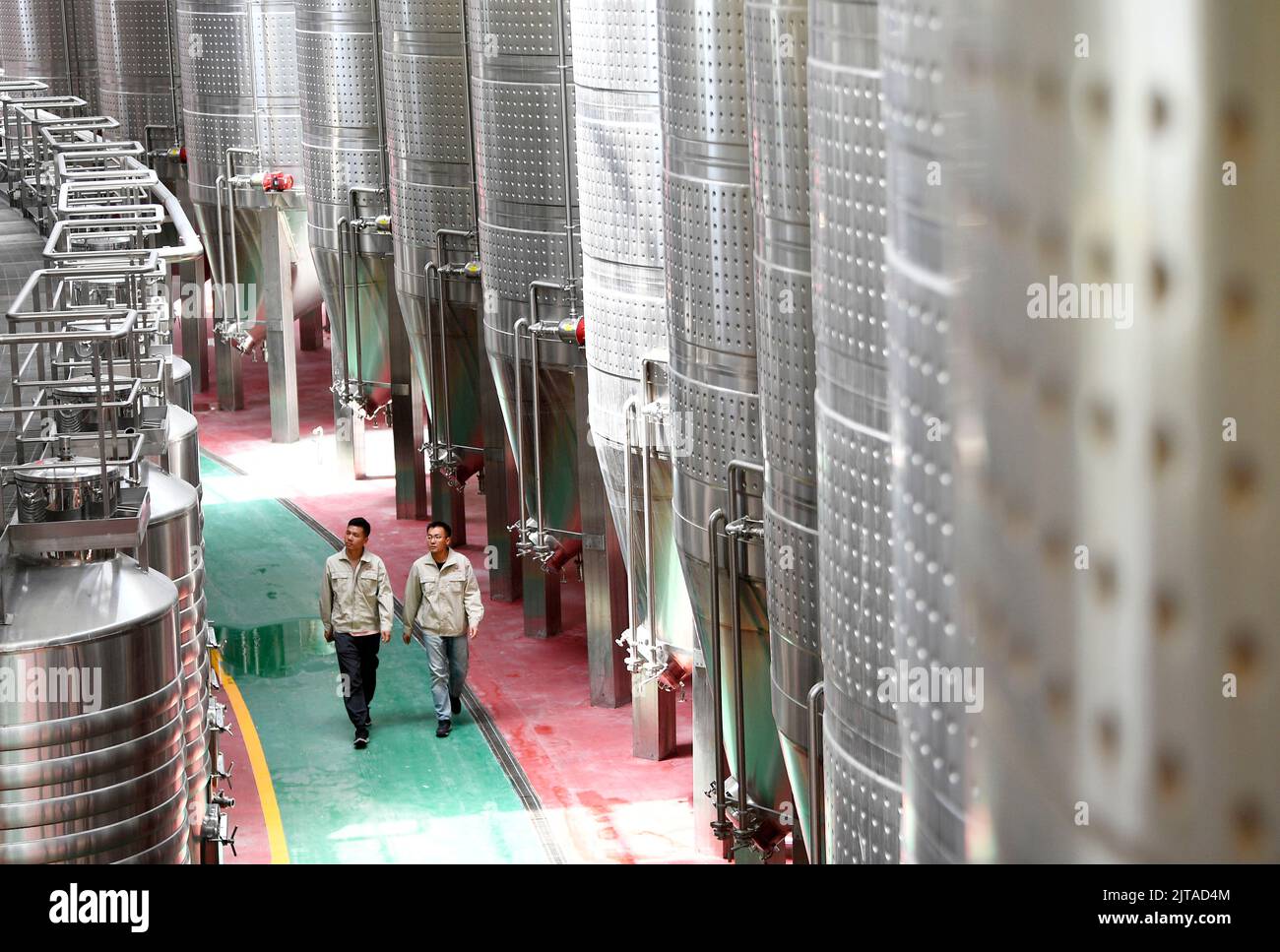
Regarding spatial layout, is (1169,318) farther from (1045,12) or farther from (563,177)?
(563,177)

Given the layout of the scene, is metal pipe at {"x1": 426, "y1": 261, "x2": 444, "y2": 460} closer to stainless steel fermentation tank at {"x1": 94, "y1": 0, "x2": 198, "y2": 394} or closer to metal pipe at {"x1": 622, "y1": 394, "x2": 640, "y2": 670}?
metal pipe at {"x1": 622, "y1": 394, "x2": 640, "y2": 670}

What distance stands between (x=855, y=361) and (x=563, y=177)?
728 centimetres

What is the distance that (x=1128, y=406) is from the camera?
219cm

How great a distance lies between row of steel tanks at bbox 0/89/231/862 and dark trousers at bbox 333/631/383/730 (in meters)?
3.16

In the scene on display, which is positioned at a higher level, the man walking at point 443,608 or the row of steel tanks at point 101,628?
the row of steel tanks at point 101,628

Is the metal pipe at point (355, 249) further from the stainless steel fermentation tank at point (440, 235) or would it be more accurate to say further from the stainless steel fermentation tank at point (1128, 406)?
the stainless steel fermentation tank at point (1128, 406)

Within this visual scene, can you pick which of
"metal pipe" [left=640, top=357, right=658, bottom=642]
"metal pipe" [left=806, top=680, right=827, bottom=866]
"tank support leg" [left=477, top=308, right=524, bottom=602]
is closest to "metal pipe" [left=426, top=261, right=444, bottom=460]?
"tank support leg" [left=477, top=308, right=524, bottom=602]

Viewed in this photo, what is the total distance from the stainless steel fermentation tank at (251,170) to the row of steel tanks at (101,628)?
11.2 meters

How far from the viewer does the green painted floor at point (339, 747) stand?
10648 millimetres

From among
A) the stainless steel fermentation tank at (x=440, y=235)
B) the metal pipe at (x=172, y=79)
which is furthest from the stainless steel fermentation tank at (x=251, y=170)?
the stainless steel fermentation tank at (x=440, y=235)

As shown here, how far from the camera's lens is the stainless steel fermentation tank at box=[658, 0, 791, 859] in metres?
8.23

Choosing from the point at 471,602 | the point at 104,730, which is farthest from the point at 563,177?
the point at 104,730

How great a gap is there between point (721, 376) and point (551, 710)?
5.19m

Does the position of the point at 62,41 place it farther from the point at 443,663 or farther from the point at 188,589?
the point at 188,589
